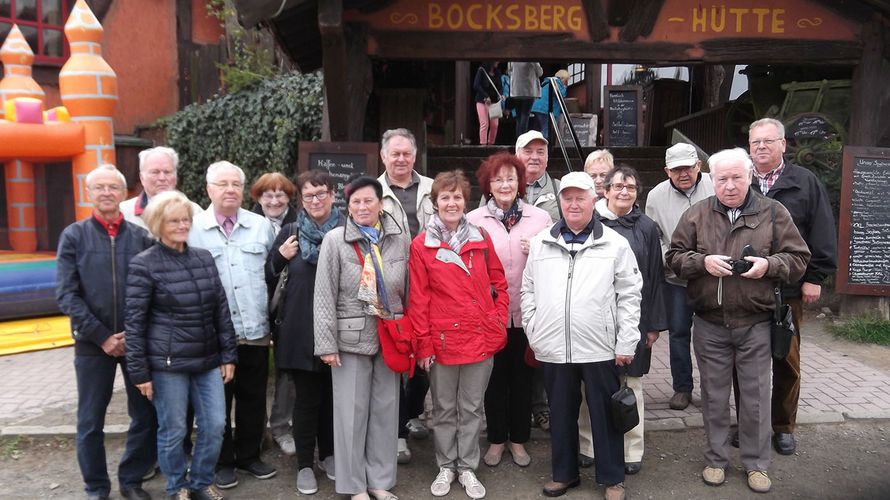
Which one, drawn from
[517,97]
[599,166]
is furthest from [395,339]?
[517,97]

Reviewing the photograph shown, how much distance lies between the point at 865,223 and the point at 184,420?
6.69 m

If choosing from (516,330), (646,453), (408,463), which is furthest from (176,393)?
(646,453)

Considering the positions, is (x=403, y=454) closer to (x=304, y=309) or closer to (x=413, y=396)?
(x=413, y=396)

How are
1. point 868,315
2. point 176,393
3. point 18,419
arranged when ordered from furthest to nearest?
point 868,315
point 18,419
point 176,393

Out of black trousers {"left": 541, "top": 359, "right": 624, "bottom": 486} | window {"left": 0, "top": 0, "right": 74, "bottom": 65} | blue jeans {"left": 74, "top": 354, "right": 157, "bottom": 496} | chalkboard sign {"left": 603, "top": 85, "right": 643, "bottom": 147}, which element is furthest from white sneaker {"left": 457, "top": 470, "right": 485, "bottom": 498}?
chalkboard sign {"left": 603, "top": 85, "right": 643, "bottom": 147}

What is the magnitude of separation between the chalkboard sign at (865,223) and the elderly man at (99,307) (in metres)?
6.45

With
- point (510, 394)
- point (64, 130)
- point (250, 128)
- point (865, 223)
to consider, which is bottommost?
point (510, 394)

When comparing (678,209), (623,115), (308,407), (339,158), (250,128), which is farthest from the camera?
(623,115)

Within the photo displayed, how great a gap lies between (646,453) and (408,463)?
150 centimetres

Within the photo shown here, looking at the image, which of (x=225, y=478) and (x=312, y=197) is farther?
(x=225, y=478)

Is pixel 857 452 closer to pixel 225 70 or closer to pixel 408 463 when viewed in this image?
pixel 408 463

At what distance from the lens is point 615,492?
Answer: 12.2 ft

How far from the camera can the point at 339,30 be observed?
5.30 m

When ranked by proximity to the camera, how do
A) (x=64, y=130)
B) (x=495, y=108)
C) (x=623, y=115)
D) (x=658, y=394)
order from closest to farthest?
(x=658, y=394), (x=64, y=130), (x=495, y=108), (x=623, y=115)
